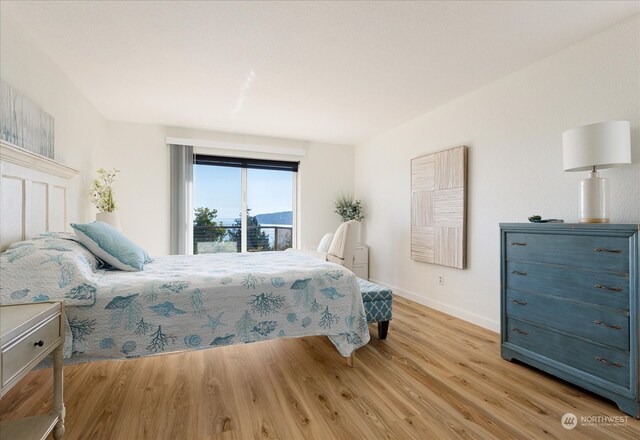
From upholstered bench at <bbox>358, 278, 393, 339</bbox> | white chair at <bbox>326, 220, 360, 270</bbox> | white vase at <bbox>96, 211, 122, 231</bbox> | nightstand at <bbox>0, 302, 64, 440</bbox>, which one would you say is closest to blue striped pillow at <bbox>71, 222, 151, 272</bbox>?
nightstand at <bbox>0, 302, 64, 440</bbox>

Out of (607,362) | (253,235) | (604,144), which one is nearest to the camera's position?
(607,362)

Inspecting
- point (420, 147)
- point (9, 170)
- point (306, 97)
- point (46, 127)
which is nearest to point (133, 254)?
point (9, 170)

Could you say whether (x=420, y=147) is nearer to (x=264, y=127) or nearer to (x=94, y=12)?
(x=264, y=127)

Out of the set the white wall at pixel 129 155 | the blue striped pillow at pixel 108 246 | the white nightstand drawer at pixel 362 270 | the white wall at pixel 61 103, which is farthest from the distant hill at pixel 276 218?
the blue striped pillow at pixel 108 246

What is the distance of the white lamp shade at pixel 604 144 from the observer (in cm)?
190

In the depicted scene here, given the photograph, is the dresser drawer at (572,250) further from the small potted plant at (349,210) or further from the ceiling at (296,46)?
the small potted plant at (349,210)

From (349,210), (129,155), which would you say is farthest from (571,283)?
(129,155)

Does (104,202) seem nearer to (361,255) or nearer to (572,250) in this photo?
(361,255)

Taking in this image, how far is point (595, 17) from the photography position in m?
2.05

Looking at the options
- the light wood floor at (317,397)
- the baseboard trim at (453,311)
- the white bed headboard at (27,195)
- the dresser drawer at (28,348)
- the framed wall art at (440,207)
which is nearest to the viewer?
the dresser drawer at (28,348)

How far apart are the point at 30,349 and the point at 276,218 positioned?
4169 millimetres

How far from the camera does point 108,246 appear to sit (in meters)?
2.15

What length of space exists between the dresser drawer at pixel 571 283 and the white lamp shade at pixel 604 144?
690 millimetres

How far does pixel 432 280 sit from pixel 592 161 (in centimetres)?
214
